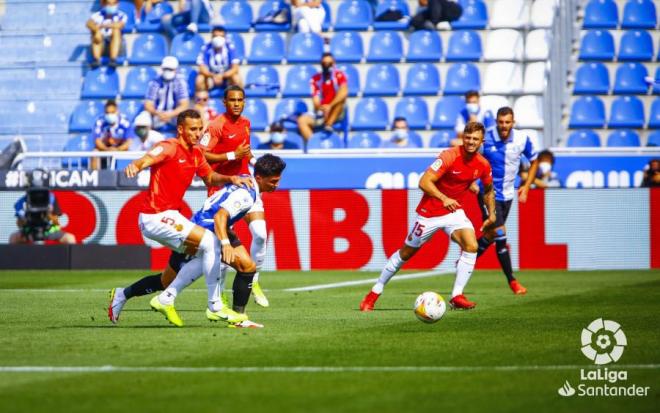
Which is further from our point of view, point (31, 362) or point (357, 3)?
point (357, 3)

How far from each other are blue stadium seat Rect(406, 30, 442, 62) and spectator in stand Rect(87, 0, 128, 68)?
5.88 m

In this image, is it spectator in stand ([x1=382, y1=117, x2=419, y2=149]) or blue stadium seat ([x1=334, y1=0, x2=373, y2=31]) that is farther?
blue stadium seat ([x1=334, y1=0, x2=373, y2=31])

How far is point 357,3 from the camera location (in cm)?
2450

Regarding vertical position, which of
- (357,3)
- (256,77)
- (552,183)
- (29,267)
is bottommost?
(29,267)

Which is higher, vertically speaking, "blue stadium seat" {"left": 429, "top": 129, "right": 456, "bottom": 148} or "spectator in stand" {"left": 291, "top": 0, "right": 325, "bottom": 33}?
"spectator in stand" {"left": 291, "top": 0, "right": 325, "bottom": 33}

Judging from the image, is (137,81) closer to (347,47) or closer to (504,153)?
(347,47)

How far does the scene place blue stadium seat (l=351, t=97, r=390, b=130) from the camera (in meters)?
22.7

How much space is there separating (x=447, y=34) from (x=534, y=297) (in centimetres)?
1144

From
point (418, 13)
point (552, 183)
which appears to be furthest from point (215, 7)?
point (552, 183)

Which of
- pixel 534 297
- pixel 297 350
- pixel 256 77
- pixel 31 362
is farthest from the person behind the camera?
pixel 256 77

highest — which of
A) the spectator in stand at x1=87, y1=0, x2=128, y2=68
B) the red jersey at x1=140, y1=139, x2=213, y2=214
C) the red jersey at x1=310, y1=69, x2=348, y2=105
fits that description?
the spectator in stand at x1=87, y1=0, x2=128, y2=68

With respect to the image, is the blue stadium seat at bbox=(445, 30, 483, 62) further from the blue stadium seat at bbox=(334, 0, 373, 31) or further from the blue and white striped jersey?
the blue and white striped jersey

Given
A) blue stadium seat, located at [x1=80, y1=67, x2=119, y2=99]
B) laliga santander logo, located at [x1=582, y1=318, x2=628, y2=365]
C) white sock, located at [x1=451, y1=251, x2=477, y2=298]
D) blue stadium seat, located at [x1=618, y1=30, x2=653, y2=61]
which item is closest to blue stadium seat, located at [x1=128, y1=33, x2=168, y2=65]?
blue stadium seat, located at [x1=80, y1=67, x2=119, y2=99]

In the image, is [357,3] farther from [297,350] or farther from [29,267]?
[297,350]
